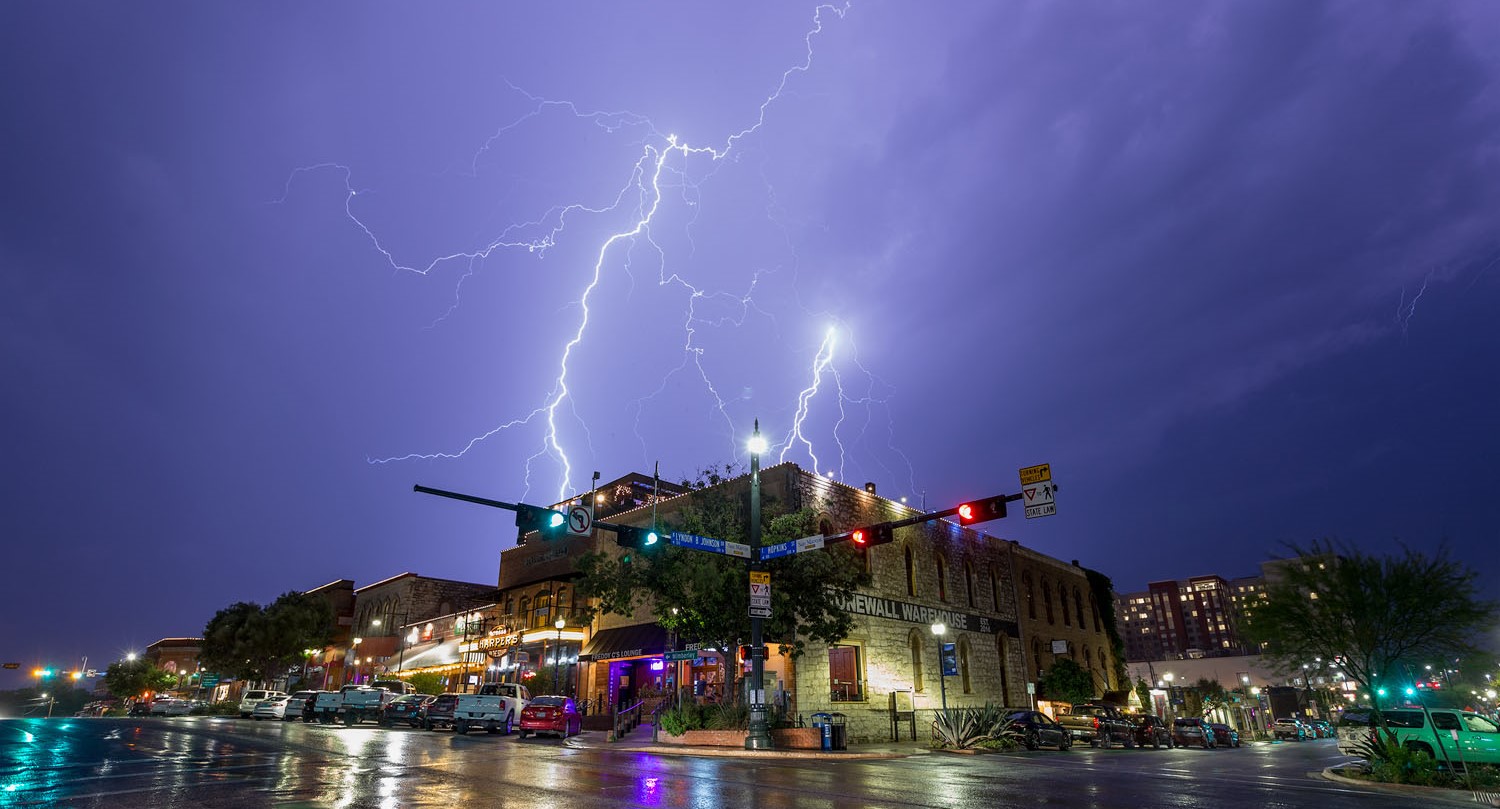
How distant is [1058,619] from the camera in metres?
44.0

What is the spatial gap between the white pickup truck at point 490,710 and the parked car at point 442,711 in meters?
0.80

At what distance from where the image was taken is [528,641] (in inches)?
1606

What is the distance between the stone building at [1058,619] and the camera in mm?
40750

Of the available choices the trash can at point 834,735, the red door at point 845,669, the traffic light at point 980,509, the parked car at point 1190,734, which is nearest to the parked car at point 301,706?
the red door at point 845,669

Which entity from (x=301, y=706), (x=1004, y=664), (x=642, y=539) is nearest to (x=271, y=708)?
(x=301, y=706)

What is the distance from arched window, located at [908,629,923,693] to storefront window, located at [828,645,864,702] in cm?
345

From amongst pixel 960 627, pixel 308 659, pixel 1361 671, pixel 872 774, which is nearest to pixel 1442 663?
pixel 1361 671

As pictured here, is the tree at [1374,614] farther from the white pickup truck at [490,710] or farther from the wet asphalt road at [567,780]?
the white pickup truck at [490,710]

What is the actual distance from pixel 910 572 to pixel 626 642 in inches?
490

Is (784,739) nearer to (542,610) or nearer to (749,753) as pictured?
(749,753)

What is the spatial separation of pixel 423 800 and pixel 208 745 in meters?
12.3

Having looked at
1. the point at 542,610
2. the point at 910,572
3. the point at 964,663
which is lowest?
the point at 964,663

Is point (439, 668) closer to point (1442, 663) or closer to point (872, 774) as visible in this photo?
point (872, 774)

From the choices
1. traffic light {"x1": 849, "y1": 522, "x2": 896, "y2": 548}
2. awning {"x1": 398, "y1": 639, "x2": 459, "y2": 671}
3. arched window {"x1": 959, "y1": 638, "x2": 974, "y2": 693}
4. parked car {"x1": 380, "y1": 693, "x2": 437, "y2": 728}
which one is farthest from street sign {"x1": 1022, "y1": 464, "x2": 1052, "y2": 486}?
awning {"x1": 398, "y1": 639, "x2": 459, "y2": 671}
